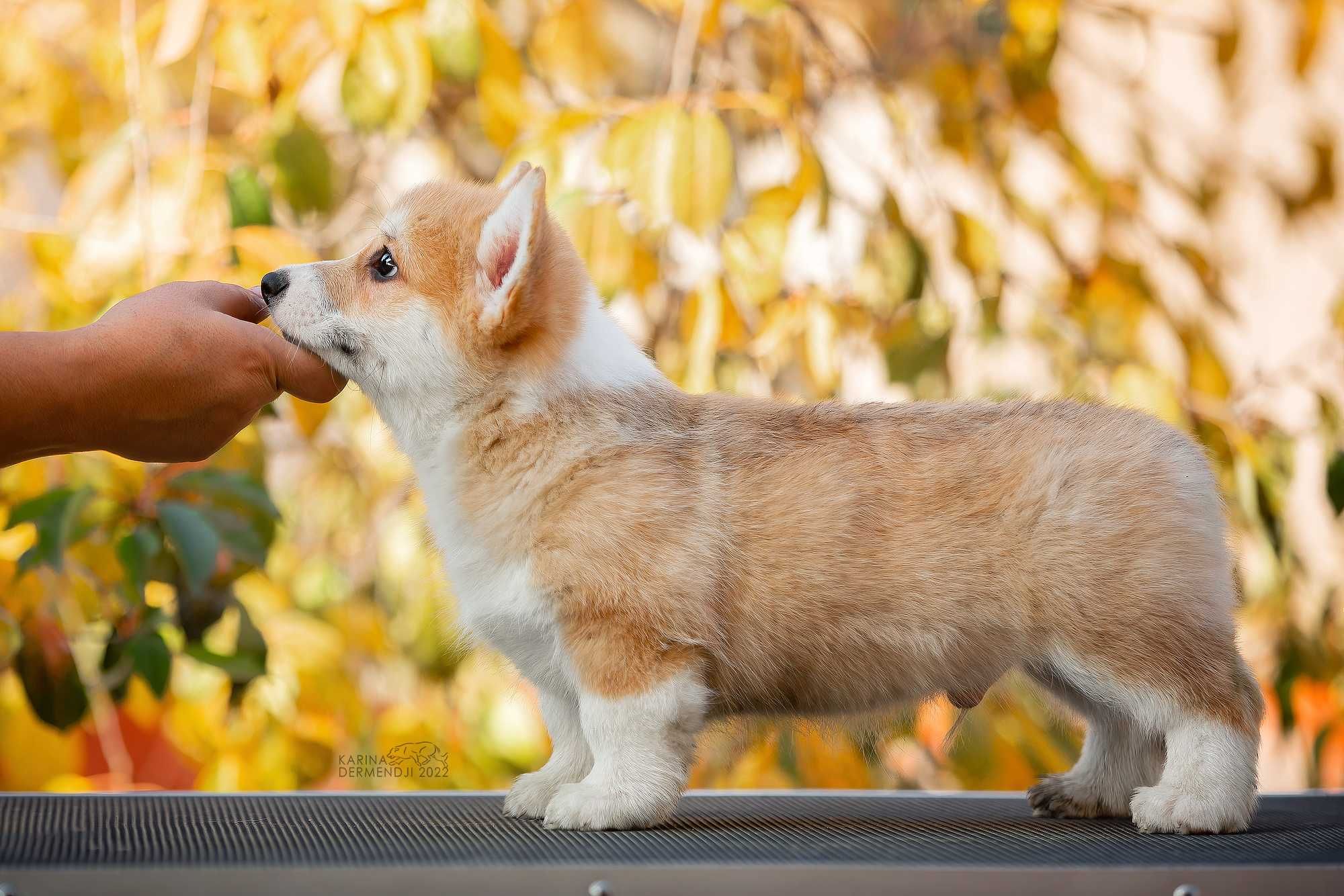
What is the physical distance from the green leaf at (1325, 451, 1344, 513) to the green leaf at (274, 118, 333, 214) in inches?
82.4

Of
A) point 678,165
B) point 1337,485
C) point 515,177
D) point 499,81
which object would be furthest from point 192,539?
point 1337,485

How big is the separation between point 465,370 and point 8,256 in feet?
6.91

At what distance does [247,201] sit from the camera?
261 cm

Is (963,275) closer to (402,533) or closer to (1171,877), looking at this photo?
→ (402,533)

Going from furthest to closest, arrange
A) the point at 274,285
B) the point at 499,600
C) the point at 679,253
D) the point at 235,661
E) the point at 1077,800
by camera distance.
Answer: the point at 679,253 → the point at 235,661 → the point at 1077,800 → the point at 274,285 → the point at 499,600

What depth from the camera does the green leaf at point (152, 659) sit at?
2154 mm

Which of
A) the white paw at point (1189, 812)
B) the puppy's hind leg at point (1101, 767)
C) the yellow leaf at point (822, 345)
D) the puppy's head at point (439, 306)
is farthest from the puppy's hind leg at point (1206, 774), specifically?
the yellow leaf at point (822, 345)

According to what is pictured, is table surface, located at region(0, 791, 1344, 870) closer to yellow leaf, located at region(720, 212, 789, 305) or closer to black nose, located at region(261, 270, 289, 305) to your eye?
black nose, located at region(261, 270, 289, 305)

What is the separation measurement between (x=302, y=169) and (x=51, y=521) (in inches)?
38.3

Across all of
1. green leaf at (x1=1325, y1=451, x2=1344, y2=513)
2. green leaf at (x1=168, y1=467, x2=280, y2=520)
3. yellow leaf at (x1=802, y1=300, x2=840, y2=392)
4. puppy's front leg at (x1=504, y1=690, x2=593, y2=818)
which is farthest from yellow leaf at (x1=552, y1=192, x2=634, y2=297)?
green leaf at (x1=1325, y1=451, x2=1344, y2=513)

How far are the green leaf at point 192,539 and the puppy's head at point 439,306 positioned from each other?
1.55 feet

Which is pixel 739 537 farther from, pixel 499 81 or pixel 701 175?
pixel 499 81

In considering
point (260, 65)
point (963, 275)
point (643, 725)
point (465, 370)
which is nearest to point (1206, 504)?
point (643, 725)

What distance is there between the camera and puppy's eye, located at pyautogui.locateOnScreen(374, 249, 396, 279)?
173cm
